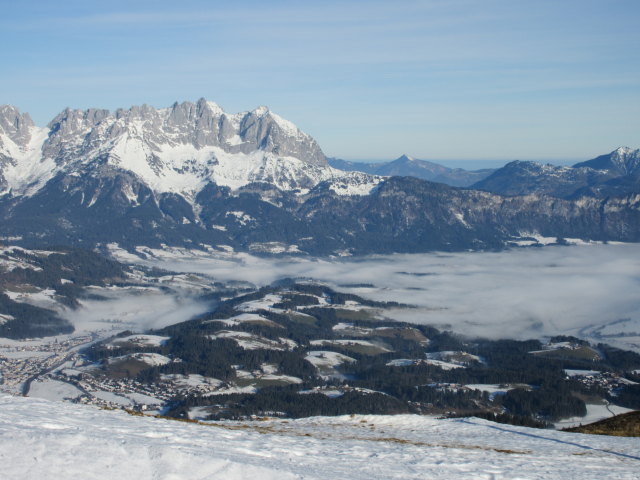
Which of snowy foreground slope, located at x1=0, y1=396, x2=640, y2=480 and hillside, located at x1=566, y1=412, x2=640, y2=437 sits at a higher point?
snowy foreground slope, located at x1=0, y1=396, x2=640, y2=480

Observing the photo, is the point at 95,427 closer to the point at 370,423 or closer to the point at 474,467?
the point at 474,467

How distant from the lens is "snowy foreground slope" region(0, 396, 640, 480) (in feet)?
109

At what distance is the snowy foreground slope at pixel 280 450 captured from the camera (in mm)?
33188

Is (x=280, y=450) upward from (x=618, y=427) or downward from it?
upward

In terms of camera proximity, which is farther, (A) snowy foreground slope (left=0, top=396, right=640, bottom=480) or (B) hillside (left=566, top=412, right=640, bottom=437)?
(B) hillside (left=566, top=412, right=640, bottom=437)

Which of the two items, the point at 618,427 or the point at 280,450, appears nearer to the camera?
the point at 280,450

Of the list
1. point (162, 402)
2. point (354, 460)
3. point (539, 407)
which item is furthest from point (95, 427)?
point (539, 407)

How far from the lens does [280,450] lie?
137 feet

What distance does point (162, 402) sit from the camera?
7362 inches

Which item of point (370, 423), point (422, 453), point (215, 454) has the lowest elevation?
point (370, 423)

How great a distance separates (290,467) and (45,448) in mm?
12174

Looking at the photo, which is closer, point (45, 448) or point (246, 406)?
point (45, 448)

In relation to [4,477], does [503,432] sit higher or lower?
lower

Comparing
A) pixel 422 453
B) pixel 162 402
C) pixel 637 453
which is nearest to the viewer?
pixel 422 453
